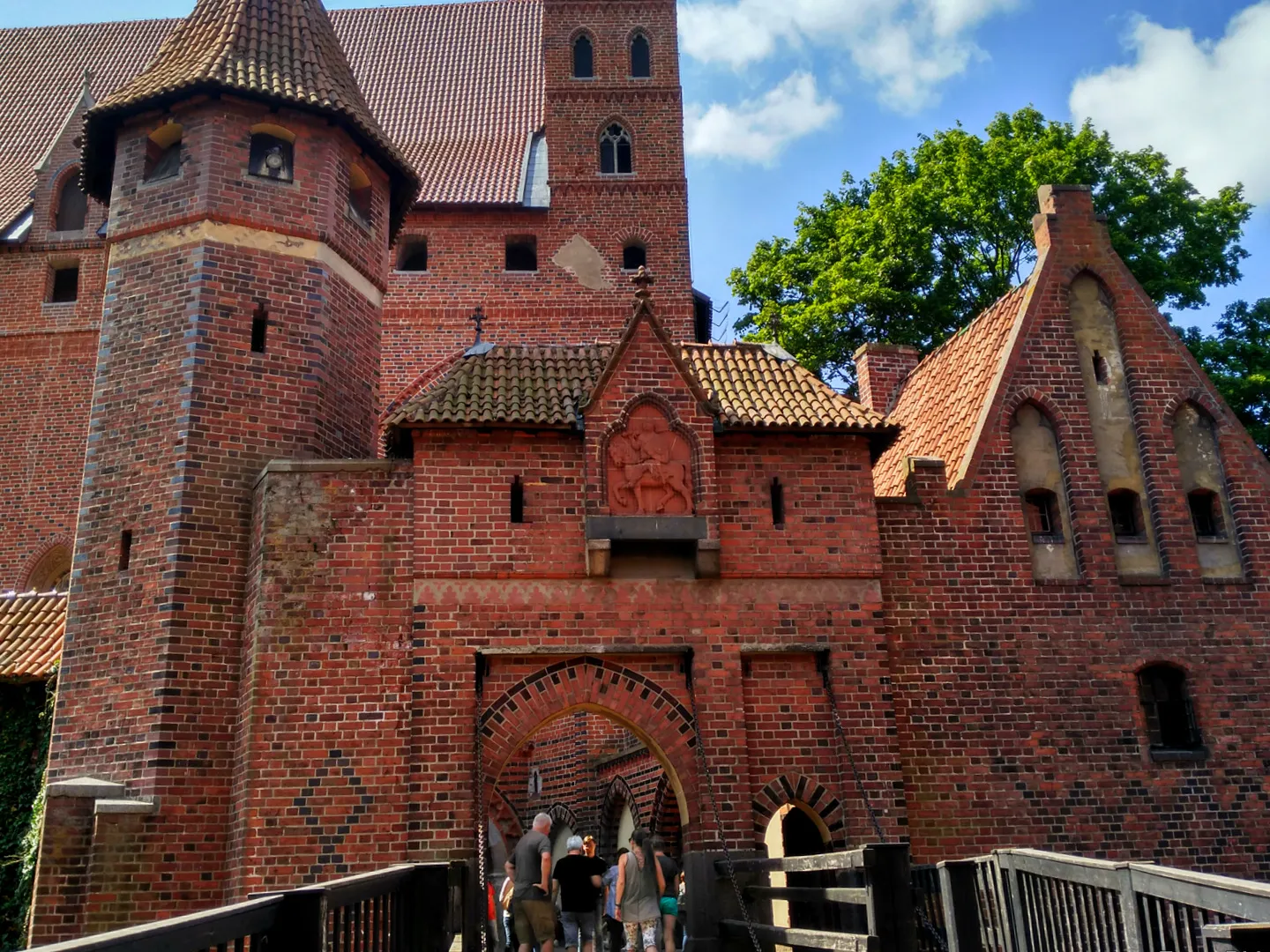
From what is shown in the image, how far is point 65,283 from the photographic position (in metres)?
28.1

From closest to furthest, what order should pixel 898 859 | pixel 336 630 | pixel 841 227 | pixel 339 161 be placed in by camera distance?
pixel 898 859 < pixel 336 630 < pixel 339 161 < pixel 841 227

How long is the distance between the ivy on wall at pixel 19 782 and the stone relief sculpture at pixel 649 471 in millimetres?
7789

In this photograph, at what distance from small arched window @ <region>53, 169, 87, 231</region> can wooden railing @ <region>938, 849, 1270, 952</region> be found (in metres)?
25.7

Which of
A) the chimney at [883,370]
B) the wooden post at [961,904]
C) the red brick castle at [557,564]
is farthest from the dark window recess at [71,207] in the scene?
the wooden post at [961,904]

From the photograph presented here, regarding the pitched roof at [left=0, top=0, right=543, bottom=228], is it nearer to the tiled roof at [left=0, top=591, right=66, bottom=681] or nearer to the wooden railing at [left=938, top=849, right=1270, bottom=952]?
the tiled roof at [left=0, top=591, right=66, bottom=681]

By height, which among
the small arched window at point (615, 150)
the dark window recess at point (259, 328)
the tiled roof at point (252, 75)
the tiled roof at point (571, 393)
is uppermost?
the small arched window at point (615, 150)

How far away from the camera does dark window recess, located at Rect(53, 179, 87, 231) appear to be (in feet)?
92.9

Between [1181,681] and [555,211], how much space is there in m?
17.3

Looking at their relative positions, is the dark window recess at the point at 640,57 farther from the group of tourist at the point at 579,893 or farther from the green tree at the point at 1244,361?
the group of tourist at the point at 579,893

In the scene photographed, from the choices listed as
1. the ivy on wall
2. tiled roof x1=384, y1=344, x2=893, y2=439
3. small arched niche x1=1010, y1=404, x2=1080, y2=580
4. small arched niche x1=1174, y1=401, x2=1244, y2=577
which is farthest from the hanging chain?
the ivy on wall

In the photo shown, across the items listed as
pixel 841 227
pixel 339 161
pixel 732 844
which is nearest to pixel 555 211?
pixel 841 227

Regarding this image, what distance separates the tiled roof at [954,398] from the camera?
16.0m

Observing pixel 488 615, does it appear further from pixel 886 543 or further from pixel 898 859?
pixel 898 859

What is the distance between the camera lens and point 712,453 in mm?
14227
